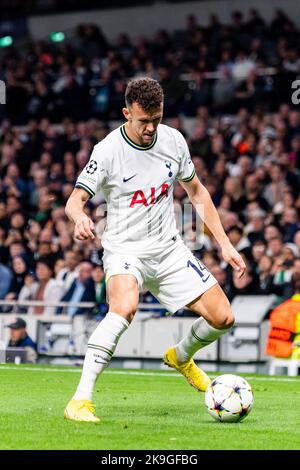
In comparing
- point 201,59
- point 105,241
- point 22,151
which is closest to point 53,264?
point 22,151

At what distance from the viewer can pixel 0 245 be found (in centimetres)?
1945

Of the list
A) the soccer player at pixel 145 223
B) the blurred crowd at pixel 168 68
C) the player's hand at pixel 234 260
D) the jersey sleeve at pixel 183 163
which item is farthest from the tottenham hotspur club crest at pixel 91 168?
the blurred crowd at pixel 168 68

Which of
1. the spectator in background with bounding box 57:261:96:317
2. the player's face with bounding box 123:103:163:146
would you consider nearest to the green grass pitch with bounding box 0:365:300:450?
the player's face with bounding box 123:103:163:146

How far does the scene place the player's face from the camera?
8391 millimetres

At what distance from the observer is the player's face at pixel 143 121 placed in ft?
27.5

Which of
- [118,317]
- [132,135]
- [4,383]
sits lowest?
[4,383]

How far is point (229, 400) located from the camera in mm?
8273

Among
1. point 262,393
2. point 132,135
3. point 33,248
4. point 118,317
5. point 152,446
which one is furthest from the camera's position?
point 33,248

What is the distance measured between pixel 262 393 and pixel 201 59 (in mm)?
13200

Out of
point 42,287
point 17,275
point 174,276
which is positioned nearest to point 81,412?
point 174,276

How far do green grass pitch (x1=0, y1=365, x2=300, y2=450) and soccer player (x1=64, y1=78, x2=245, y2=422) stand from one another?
548 millimetres

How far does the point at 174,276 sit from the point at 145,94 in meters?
1.58

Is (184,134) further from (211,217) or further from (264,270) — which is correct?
(211,217)

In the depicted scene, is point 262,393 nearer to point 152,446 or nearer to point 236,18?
point 152,446
